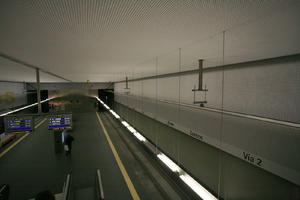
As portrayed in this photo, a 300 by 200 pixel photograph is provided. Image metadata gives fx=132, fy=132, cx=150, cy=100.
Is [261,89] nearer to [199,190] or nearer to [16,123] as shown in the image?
[199,190]

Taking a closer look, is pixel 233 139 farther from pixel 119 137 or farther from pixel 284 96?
pixel 119 137

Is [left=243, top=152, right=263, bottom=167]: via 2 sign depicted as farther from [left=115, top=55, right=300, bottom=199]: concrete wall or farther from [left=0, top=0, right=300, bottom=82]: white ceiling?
[left=0, top=0, right=300, bottom=82]: white ceiling

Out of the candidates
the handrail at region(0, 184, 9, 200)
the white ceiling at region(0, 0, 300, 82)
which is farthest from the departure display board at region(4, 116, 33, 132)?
the white ceiling at region(0, 0, 300, 82)

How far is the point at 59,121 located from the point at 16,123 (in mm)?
1665

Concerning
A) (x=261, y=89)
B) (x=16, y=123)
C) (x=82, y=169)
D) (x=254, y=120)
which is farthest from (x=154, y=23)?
(x=82, y=169)

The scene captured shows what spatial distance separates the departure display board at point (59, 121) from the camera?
6.27 meters

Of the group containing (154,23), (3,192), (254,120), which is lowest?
(3,192)

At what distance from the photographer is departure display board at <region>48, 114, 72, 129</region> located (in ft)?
20.6

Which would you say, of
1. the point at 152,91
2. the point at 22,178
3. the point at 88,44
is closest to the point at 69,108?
the point at 22,178

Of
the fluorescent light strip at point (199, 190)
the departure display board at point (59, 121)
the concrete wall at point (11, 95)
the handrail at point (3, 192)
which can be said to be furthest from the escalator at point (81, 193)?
the concrete wall at point (11, 95)

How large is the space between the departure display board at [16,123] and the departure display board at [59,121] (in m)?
1.37

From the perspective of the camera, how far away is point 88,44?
2053 mm

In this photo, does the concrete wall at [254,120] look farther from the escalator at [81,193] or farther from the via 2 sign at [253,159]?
the escalator at [81,193]

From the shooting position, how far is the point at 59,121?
6.37 m
